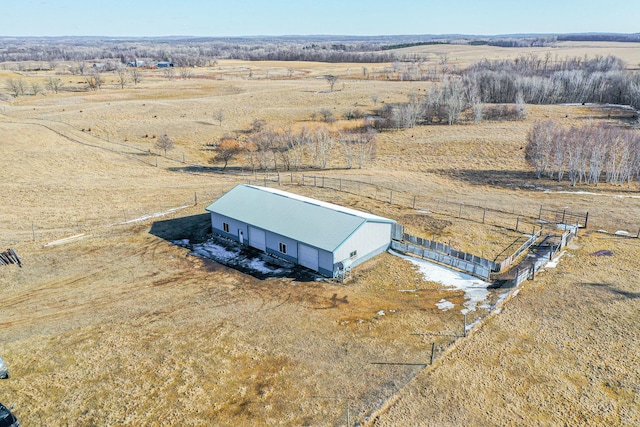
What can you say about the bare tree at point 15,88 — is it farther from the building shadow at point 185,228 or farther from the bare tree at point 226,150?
the building shadow at point 185,228

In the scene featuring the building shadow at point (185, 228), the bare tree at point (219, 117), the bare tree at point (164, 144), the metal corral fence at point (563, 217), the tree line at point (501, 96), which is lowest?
the building shadow at point (185, 228)

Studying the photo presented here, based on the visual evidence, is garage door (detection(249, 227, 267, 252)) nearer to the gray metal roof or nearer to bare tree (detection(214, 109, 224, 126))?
the gray metal roof

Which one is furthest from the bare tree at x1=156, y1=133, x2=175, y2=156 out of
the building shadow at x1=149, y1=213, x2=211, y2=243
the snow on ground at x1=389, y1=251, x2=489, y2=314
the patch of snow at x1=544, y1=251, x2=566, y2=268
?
the patch of snow at x1=544, y1=251, x2=566, y2=268

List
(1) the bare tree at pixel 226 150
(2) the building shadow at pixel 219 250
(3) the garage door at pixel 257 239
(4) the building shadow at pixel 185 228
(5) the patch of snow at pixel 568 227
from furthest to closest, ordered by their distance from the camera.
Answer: (1) the bare tree at pixel 226 150 < (4) the building shadow at pixel 185 228 < (5) the patch of snow at pixel 568 227 < (3) the garage door at pixel 257 239 < (2) the building shadow at pixel 219 250

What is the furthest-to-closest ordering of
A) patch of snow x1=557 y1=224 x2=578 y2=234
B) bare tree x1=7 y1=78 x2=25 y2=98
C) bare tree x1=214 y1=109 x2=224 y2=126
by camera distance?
1. bare tree x1=7 y1=78 x2=25 y2=98
2. bare tree x1=214 y1=109 x2=224 y2=126
3. patch of snow x1=557 y1=224 x2=578 y2=234

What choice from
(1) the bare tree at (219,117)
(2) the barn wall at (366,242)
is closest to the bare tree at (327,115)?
(1) the bare tree at (219,117)

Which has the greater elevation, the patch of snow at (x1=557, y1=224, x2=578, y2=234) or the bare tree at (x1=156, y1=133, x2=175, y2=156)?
the bare tree at (x1=156, y1=133, x2=175, y2=156)

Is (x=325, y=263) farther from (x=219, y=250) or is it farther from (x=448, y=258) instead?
(x=219, y=250)

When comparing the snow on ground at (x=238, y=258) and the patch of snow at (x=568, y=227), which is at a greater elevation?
the patch of snow at (x=568, y=227)
